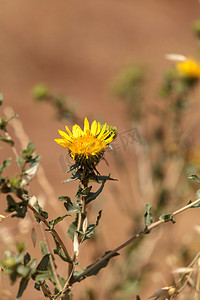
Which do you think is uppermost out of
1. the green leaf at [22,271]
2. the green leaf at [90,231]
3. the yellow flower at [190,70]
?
the yellow flower at [190,70]

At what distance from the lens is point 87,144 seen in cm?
66

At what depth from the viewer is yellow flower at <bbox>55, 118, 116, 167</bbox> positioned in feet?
2.18

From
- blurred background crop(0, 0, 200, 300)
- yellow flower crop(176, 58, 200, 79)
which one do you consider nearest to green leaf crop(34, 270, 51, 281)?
yellow flower crop(176, 58, 200, 79)

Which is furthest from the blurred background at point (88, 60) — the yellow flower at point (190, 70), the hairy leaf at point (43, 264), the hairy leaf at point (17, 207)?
the hairy leaf at point (17, 207)

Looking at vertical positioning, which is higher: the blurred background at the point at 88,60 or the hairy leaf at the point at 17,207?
the blurred background at the point at 88,60

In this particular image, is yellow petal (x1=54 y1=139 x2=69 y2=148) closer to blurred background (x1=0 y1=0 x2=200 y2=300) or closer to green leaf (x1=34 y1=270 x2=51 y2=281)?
green leaf (x1=34 y1=270 x2=51 y2=281)

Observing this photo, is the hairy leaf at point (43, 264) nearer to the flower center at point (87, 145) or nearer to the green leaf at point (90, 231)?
the green leaf at point (90, 231)

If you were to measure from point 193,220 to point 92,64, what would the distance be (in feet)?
10.6

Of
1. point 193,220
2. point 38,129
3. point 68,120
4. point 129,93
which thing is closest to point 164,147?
point 129,93

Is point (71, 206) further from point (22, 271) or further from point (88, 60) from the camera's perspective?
point (88, 60)

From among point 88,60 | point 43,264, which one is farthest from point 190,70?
point 88,60

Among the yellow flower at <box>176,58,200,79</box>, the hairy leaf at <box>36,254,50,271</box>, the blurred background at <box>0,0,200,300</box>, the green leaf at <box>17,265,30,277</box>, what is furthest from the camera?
the blurred background at <box>0,0,200,300</box>

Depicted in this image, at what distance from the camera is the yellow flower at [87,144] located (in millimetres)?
665

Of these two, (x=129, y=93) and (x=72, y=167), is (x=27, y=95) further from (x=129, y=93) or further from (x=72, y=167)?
(x=72, y=167)
